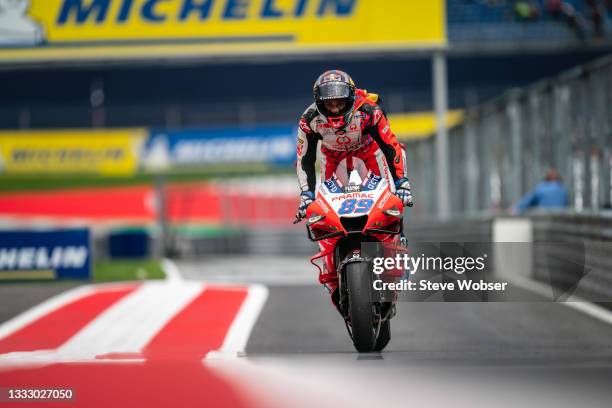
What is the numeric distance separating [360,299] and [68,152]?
21.1m

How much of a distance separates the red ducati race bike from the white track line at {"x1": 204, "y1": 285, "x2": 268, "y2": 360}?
0.92m

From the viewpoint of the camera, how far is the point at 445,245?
719cm

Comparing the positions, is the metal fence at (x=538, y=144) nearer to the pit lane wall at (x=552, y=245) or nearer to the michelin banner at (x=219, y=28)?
the pit lane wall at (x=552, y=245)

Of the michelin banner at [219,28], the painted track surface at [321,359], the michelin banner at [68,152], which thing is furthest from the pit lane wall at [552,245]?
the michelin banner at [68,152]

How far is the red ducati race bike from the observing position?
686cm

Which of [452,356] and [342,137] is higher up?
[342,137]

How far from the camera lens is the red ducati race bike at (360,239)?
22.5 feet

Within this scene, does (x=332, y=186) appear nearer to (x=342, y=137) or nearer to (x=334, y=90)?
(x=342, y=137)

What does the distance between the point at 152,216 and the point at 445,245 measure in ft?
110

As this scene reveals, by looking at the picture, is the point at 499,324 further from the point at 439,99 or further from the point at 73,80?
the point at 73,80

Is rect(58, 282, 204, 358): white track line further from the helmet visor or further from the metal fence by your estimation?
the metal fence

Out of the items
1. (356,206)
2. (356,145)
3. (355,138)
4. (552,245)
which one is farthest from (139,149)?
(356,206)

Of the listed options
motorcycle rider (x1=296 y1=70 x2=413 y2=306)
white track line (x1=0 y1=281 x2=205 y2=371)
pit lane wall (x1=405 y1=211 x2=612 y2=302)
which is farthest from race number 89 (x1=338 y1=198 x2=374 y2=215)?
white track line (x1=0 y1=281 x2=205 y2=371)

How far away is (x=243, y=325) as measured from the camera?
9.45 meters
